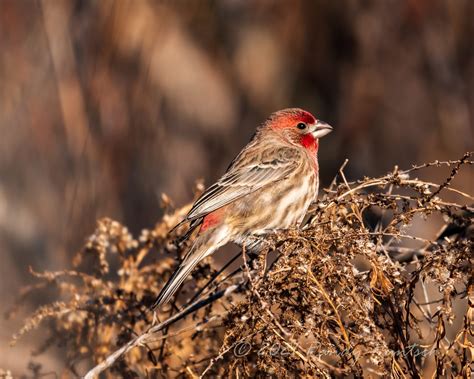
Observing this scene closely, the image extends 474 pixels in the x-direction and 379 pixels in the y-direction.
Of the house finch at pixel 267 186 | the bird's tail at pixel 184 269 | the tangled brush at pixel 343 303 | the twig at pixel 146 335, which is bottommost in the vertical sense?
the tangled brush at pixel 343 303

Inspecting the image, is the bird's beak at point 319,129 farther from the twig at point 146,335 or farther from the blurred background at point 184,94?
the twig at point 146,335

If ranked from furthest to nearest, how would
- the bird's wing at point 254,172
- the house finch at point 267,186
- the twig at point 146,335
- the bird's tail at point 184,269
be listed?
the bird's wing at point 254,172 < the house finch at point 267,186 < the bird's tail at point 184,269 < the twig at point 146,335

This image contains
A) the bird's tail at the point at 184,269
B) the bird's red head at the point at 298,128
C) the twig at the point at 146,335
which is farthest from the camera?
the bird's red head at the point at 298,128

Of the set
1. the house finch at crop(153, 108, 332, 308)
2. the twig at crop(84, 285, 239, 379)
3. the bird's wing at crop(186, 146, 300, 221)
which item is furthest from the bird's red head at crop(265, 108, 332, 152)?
the twig at crop(84, 285, 239, 379)

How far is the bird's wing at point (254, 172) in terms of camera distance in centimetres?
520

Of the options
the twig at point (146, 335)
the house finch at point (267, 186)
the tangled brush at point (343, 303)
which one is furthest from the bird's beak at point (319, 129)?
the twig at point (146, 335)

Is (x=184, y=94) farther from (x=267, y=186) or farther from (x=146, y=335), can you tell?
(x=146, y=335)

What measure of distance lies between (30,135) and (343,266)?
14.3ft

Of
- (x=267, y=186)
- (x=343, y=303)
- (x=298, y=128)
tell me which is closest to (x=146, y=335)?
(x=343, y=303)

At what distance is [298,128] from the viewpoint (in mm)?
5652

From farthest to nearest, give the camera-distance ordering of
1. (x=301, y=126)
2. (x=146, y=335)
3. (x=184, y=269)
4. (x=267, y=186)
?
(x=301, y=126) → (x=267, y=186) → (x=184, y=269) → (x=146, y=335)

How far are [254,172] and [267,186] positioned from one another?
0.13m

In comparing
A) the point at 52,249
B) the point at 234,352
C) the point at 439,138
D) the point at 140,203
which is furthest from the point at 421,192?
the point at 439,138

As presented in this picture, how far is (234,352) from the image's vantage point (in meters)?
3.12
